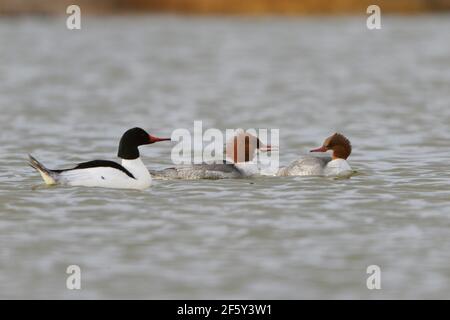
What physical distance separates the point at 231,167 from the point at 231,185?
23.4 inches

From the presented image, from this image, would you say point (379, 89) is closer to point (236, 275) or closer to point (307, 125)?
point (307, 125)

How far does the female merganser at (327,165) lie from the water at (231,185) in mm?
227

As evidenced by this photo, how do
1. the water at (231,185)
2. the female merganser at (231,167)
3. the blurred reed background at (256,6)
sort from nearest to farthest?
the water at (231,185) → the female merganser at (231,167) → the blurred reed background at (256,6)

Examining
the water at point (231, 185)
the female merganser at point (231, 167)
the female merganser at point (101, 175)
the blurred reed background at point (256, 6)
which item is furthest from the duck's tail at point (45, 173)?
the blurred reed background at point (256, 6)

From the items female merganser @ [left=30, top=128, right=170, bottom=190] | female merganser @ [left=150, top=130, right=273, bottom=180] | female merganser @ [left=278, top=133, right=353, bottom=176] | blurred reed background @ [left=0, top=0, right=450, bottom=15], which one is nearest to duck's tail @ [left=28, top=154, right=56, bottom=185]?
female merganser @ [left=30, top=128, right=170, bottom=190]

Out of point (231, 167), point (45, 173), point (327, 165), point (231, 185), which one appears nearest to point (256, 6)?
point (327, 165)

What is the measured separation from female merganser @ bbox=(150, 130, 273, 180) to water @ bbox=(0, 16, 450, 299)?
239 mm

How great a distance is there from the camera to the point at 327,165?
1315cm

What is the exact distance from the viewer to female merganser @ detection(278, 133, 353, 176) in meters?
13.0

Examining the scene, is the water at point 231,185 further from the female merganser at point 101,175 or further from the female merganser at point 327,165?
the female merganser at point 327,165

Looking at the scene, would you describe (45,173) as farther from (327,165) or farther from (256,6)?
(256,6)

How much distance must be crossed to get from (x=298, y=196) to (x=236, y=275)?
11.3ft

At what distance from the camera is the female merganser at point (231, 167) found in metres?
12.9
